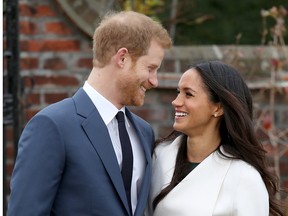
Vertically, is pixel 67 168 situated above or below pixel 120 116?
below

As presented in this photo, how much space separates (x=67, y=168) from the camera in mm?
3426

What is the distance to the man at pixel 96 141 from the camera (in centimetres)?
339

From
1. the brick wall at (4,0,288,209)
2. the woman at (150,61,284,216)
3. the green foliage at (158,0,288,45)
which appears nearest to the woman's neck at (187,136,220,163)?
the woman at (150,61,284,216)

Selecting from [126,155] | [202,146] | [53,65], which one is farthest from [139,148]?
[53,65]

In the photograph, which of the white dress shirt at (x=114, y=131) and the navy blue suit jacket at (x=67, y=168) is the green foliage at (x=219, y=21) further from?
the navy blue suit jacket at (x=67, y=168)

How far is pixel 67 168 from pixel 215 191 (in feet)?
2.07

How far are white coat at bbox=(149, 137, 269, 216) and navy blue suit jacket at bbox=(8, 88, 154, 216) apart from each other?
0.29 metres

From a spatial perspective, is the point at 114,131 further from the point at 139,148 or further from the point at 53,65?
the point at 53,65

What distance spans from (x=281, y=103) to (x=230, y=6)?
0.80m

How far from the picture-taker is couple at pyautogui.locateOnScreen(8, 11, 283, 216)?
3.42 m

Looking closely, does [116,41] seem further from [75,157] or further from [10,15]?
[10,15]

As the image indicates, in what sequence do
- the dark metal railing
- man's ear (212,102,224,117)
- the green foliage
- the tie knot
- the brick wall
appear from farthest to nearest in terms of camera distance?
1. the green foliage
2. the brick wall
3. the dark metal railing
4. man's ear (212,102,224,117)
5. the tie knot

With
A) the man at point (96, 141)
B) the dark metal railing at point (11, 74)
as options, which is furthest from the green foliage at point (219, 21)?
the man at point (96, 141)

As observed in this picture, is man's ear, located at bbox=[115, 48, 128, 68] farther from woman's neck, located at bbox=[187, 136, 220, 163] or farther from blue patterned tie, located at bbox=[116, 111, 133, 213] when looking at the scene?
woman's neck, located at bbox=[187, 136, 220, 163]
